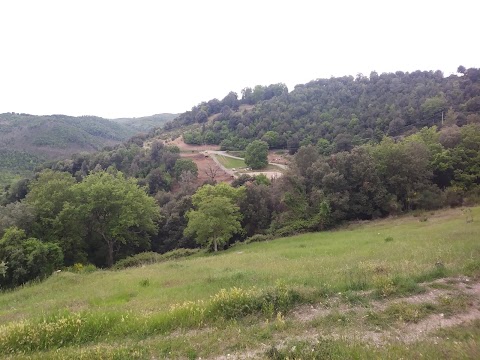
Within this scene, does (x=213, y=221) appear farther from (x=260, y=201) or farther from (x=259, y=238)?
(x=260, y=201)

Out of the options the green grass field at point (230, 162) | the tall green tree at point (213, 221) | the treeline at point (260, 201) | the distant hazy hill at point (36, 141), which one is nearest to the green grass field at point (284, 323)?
the tall green tree at point (213, 221)

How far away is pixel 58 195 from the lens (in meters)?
34.6

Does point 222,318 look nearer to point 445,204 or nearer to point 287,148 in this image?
point 445,204

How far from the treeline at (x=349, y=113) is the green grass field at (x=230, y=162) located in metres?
8.95

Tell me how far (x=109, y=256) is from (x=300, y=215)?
2168 cm

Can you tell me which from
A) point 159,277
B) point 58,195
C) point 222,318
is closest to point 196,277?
point 159,277

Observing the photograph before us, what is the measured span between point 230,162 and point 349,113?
34837 mm

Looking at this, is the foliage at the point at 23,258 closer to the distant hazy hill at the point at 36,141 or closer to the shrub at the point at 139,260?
the shrub at the point at 139,260

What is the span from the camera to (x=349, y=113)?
87.0m

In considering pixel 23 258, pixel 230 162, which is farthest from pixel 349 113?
pixel 23 258

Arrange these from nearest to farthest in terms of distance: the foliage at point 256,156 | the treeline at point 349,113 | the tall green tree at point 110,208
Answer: the tall green tree at point 110,208, the treeline at point 349,113, the foliage at point 256,156

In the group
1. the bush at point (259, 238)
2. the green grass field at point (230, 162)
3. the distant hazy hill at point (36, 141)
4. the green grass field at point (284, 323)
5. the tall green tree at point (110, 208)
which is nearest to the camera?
the green grass field at point (284, 323)

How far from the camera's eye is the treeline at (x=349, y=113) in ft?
237

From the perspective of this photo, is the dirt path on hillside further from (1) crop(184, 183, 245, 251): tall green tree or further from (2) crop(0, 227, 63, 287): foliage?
(1) crop(184, 183, 245, 251): tall green tree
